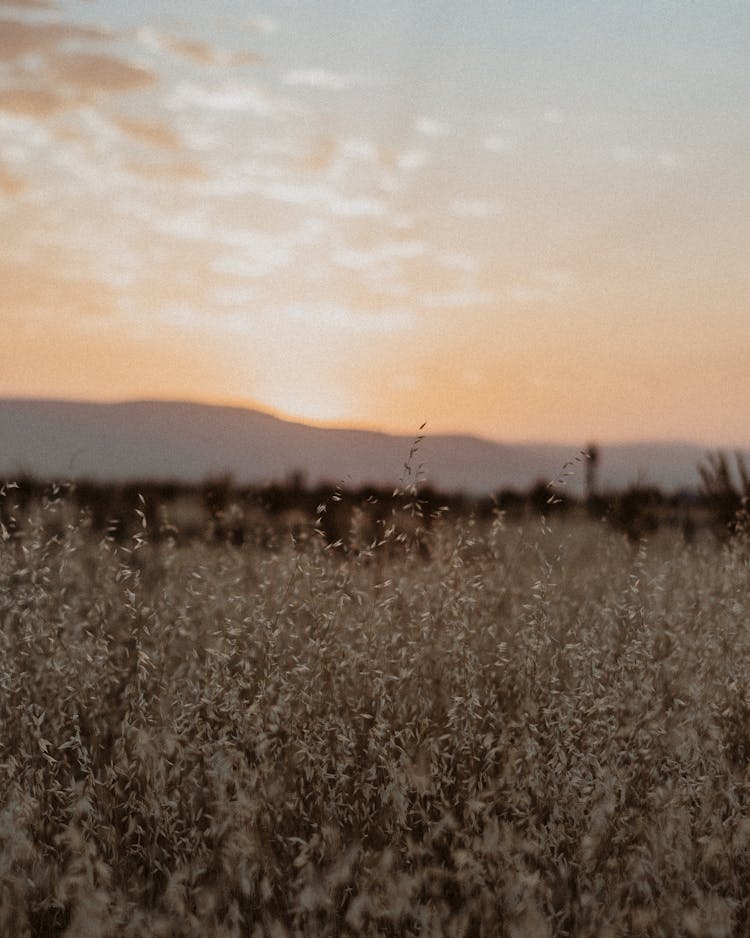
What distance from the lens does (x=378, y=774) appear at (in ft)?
12.6

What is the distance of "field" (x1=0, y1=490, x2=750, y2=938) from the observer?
10.5 feet

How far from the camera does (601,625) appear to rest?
5.04 m

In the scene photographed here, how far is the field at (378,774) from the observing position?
3193 millimetres

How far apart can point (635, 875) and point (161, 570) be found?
529 centimetres

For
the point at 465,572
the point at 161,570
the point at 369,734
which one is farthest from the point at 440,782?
the point at 161,570

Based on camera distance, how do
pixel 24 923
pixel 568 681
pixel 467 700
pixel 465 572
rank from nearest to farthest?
pixel 24 923, pixel 467 700, pixel 568 681, pixel 465 572

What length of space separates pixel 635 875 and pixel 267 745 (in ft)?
4.16

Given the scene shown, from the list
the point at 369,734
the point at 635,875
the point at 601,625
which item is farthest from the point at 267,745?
the point at 601,625

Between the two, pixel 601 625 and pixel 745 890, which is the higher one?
pixel 601 625

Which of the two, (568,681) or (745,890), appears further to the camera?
(568,681)

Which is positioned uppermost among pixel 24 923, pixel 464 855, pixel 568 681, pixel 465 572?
pixel 465 572

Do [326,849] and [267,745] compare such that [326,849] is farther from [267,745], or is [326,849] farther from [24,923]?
[24,923]

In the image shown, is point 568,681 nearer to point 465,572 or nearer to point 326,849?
point 465,572

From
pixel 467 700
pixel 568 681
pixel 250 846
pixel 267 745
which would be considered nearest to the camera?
pixel 250 846
